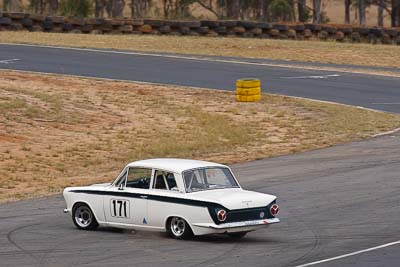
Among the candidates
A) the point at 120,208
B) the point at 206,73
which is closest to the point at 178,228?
the point at 120,208

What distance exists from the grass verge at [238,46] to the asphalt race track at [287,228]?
1974 centimetres

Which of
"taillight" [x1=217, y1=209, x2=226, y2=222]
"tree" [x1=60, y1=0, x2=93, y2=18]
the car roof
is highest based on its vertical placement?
"tree" [x1=60, y1=0, x2=93, y2=18]

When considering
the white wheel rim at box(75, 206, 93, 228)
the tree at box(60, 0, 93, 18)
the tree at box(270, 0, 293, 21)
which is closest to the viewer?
the white wheel rim at box(75, 206, 93, 228)

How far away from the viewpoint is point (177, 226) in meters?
15.1

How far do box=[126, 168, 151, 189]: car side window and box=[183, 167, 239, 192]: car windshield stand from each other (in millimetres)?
652

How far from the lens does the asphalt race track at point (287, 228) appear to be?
13.8 m

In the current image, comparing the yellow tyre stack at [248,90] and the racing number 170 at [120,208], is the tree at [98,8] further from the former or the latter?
the racing number 170 at [120,208]

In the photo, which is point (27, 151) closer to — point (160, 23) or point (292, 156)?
point (292, 156)

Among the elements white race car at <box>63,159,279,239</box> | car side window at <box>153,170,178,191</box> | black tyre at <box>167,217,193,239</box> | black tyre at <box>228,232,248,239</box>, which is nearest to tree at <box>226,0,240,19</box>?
white race car at <box>63,159,279,239</box>

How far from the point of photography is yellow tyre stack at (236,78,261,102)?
35125 mm

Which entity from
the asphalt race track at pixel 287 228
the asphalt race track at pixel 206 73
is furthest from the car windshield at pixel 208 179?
the asphalt race track at pixel 206 73

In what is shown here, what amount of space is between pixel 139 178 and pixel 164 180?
0.49 meters

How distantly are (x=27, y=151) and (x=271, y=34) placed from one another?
2966cm

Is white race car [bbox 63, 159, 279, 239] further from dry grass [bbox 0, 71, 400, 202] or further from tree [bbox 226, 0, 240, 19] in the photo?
tree [bbox 226, 0, 240, 19]
